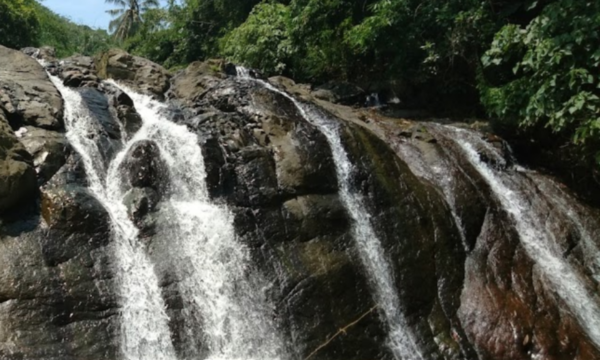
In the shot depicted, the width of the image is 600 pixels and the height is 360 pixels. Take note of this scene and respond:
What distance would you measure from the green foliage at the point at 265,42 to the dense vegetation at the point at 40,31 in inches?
344

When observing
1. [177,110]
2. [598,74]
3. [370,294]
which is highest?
[598,74]

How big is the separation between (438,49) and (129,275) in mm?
10481

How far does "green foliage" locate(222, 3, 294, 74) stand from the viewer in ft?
59.6

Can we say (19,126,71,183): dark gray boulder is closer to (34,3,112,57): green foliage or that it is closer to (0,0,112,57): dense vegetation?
(0,0,112,57): dense vegetation

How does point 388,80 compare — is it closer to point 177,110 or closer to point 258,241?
point 177,110

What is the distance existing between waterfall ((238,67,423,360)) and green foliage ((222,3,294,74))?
26.9ft

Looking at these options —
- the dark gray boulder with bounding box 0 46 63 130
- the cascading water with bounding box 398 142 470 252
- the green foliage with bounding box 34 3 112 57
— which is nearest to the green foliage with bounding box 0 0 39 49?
the green foliage with bounding box 34 3 112 57

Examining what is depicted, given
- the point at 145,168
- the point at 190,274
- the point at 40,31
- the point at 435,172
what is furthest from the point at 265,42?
the point at 40,31

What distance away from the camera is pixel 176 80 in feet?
45.5

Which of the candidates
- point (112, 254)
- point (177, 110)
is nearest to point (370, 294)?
point (112, 254)

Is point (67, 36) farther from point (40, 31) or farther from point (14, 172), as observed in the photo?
point (14, 172)

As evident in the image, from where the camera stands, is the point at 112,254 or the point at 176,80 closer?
the point at 112,254

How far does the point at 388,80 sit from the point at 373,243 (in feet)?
28.0

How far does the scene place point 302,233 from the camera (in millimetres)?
8844
